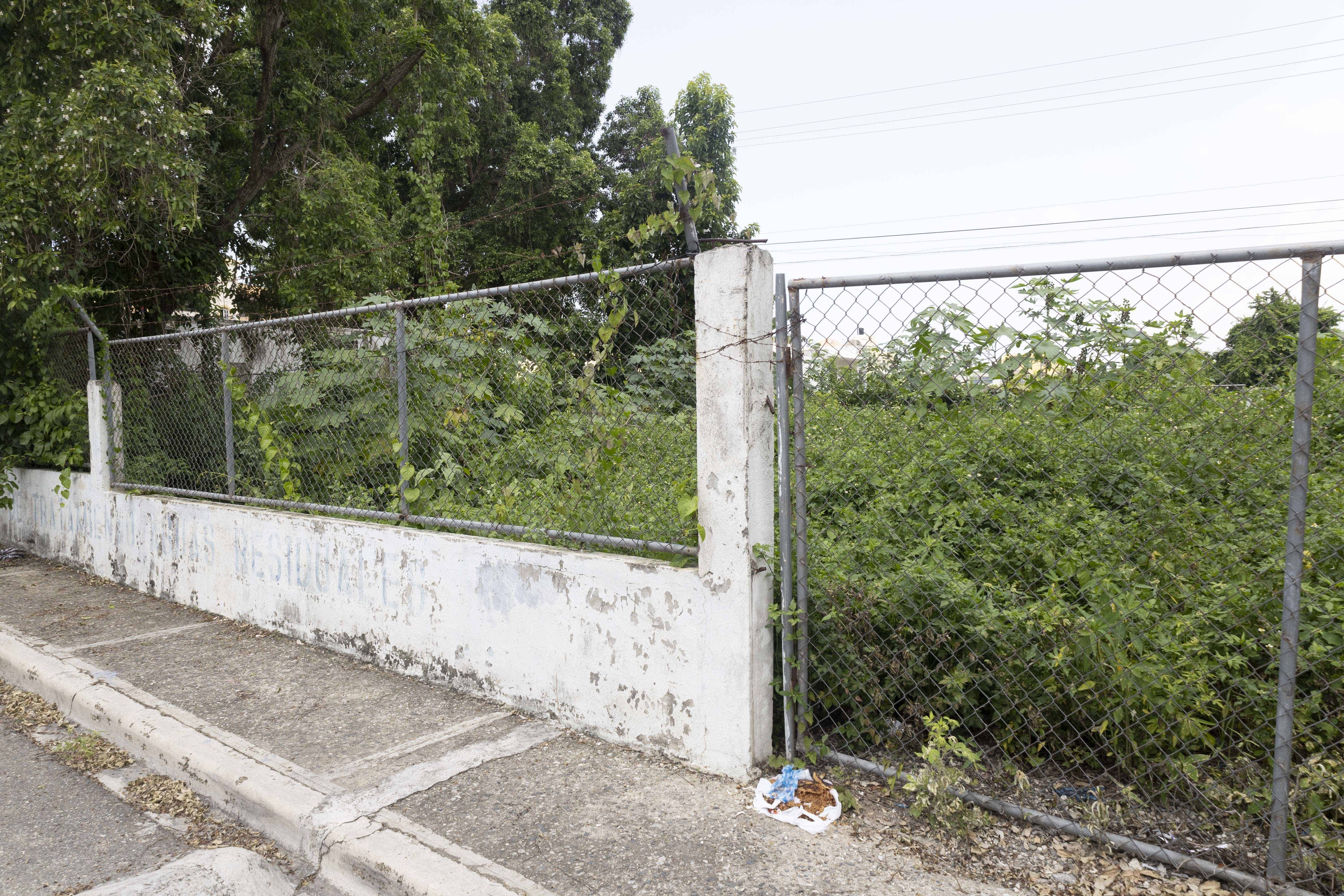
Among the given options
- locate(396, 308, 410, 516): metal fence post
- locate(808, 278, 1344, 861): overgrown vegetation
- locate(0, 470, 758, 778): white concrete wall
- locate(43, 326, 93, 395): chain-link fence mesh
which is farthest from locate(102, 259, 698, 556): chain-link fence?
locate(43, 326, 93, 395): chain-link fence mesh

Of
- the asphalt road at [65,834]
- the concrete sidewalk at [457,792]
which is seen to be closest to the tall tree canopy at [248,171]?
the concrete sidewalk at [457,792]

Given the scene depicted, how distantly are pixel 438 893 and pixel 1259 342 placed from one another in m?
3.06

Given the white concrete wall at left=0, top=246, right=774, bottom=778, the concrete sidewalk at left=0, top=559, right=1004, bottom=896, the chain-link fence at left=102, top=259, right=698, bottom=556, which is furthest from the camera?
the chain-link fence at left=102, top=259, right=698, bottom=556

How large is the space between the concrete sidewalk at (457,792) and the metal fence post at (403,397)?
1050 millimetres

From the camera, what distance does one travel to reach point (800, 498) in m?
3.24

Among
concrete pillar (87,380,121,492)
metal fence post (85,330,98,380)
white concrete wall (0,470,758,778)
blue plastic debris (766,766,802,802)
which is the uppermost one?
metal fence post (85,330,98,380)

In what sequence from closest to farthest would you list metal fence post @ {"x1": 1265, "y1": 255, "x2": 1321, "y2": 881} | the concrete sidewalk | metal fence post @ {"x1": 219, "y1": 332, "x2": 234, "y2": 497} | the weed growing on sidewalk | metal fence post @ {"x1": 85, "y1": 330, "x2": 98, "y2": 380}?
metal fence post @ {"x1": 1265, "y1": 255, "x2": 1321, "y2": 881}, the concrete sidewalk, the weed growing on sidewalk, metal fence post @ {"x1": 219, "y1": 332, "x2": 234, "y2": 497}, metal fence post @ {"x1": 85, "y1": 330, "x2": 98, "y2": 380}

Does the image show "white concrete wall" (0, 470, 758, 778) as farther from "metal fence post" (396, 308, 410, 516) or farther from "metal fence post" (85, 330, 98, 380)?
"metal fence post" (85, 330, 98, 380)

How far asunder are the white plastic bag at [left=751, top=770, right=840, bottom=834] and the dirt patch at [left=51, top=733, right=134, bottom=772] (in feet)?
9.89

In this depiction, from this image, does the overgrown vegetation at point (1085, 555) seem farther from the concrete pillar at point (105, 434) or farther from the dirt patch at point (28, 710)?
the concrete pillar at point (105, 434)

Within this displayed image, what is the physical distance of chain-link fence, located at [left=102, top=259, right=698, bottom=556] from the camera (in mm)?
3695

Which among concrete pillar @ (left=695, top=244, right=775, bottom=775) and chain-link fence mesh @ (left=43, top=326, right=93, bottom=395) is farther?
chain-link fence mesh @ (left=43, top=326, right=93, bottom=395)

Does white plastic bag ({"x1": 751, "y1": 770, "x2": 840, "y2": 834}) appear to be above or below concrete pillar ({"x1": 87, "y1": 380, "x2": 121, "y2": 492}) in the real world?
below

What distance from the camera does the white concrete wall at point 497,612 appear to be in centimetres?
334
